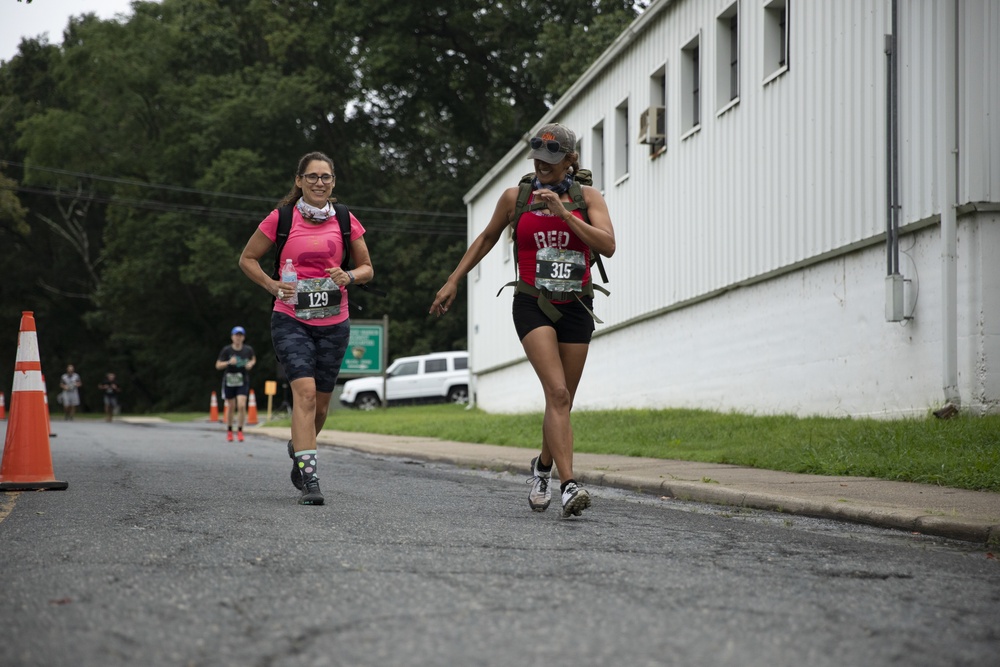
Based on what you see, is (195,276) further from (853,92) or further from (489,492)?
(489,492)

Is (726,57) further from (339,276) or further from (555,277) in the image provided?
(555,277)

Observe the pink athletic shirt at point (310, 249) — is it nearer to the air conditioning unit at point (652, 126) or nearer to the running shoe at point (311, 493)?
the running shoe at point (311, 493)

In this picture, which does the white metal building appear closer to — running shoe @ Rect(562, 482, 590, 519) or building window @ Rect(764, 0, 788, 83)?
building window @ Rect(764, 0, 788, 83)

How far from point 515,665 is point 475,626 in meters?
0.49

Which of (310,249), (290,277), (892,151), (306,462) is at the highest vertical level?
(892,151)

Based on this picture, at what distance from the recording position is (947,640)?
12.5ft

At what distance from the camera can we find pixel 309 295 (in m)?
7.91

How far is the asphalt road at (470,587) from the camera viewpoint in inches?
142

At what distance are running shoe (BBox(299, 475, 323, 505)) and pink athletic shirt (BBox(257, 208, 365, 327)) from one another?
96 cm

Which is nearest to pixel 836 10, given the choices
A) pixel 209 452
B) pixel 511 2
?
pixel 209 452

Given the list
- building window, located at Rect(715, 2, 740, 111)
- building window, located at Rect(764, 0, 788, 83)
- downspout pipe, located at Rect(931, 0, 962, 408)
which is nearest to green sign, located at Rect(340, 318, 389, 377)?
building window, located at Rect(715, 2, 740, 111)

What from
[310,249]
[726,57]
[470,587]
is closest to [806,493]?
[310,249]

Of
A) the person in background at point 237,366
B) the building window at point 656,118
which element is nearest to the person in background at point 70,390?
the person in background at point 237,366

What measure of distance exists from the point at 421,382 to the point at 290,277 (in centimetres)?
3302
